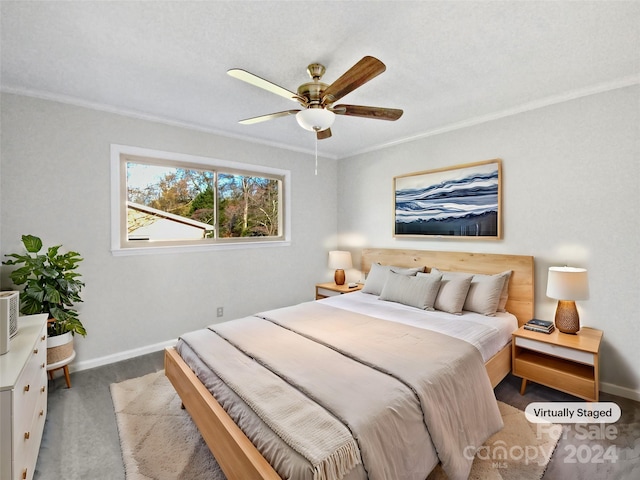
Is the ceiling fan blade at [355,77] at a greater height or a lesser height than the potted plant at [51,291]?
greater

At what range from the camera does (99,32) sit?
1880mm

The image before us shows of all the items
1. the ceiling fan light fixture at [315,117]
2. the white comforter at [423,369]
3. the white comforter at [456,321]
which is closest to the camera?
the white comforter at [423,369]

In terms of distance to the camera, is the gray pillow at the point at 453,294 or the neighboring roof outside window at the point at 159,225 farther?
the neighboring roof outside window at the point at 159,225

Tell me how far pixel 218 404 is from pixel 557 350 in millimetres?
2530

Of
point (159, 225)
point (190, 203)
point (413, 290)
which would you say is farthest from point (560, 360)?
point (159, 225)

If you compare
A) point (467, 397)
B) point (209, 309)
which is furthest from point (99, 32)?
point (467, 397)

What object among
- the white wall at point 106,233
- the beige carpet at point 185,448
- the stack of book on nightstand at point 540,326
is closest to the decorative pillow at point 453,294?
the stack of book on nightstand at point 540,326

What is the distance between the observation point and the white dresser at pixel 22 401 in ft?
4.26

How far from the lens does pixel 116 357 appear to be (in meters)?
3.10

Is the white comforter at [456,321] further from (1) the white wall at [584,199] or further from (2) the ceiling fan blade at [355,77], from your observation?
(2) the ceiling fan blade at [355,77]

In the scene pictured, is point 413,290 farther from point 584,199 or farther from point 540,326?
point 584,199

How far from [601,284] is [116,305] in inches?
178

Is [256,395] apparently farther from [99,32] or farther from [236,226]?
→ [236,226]

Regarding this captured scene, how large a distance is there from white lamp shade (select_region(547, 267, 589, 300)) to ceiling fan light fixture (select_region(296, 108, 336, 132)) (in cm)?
224
